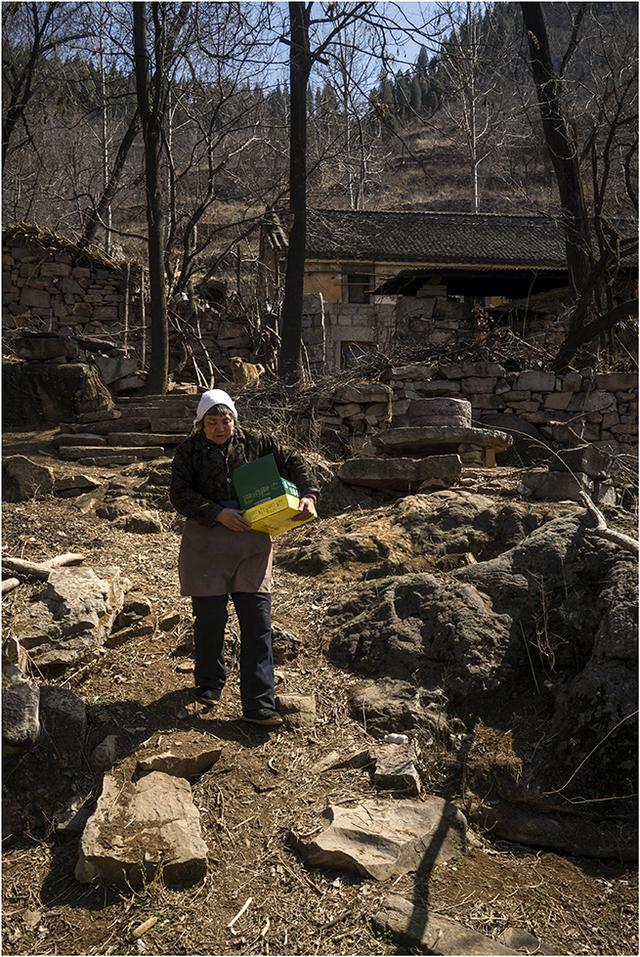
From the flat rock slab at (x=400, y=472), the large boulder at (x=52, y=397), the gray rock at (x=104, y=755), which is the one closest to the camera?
the gray rock at (x=104, y=755)

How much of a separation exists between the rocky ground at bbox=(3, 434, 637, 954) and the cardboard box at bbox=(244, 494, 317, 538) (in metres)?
0.93

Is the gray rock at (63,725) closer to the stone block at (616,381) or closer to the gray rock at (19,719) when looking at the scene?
the gray rock at (19,719)

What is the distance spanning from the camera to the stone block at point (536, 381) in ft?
36.9

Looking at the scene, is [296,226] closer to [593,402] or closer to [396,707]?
[593,402]

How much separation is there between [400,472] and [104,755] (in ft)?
13.9

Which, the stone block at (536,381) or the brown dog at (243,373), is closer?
the stone block at (536,381)

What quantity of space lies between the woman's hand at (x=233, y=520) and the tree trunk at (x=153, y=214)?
890cm

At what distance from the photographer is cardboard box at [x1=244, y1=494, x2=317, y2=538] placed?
4.24 m

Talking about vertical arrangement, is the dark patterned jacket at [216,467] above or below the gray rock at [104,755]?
above

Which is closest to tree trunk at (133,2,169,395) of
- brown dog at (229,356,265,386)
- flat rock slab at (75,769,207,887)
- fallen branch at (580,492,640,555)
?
brown dog at (229,356,265,386)

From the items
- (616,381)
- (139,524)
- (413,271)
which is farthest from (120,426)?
(413,271)

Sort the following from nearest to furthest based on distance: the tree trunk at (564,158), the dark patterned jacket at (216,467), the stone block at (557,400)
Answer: the dark patterned jacket at (216,467) < the stone block at (557,400) < the tree trunk at (564,158)

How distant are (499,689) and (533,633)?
1.30ft

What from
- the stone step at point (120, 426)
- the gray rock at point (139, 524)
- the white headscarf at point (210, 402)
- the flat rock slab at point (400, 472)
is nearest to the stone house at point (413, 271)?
the stone step at point (120, 426)
